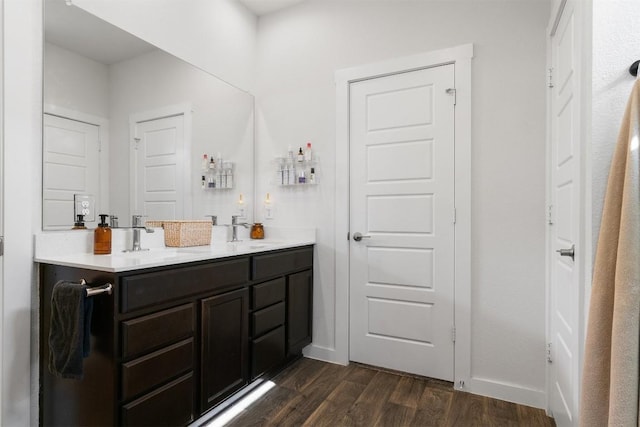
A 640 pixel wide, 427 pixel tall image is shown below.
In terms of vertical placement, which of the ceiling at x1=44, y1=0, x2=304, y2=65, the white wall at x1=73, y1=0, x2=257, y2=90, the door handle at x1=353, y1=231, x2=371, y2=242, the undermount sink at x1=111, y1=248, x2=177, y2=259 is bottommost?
the undermount sink at x1=111, y1=248, x2=177, y2=259

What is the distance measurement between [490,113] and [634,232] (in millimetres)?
1414

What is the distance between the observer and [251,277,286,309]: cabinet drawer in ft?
6.77

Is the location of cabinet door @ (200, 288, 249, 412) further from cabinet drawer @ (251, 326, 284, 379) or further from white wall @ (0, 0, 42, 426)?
white wall @ (0, 0, 42, 426)

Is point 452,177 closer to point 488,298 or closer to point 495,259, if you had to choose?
point 495,259

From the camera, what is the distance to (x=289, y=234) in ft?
9.15

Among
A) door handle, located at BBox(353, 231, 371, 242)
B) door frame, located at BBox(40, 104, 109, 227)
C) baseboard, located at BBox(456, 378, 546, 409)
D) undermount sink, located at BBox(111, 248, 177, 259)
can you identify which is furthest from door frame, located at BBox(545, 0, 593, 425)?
door frame, located at BBox(40, 104, 109, 227)

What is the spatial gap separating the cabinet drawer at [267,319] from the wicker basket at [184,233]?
0.60m

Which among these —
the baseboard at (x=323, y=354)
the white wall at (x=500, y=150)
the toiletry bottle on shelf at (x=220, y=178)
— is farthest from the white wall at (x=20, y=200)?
the white wall at (x=500, y=150)

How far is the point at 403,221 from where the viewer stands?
2.41 meters

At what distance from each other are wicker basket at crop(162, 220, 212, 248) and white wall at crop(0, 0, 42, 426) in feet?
2.07

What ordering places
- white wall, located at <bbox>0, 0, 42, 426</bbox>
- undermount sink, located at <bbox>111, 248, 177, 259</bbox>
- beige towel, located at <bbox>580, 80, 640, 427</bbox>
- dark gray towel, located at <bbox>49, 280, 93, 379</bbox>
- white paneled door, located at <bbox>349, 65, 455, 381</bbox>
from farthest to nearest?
1. white paneled door, located at <bbox>349, 65, 455, 381</bbox>
2. undermount sink, located at <bbox>111, 248, 177, 259</bbox>
3. white wall, located at <bbox>0, 0, 42, 426</bbox>
4. dark gray towel, located at <bbox>49, 280, 93, 379</bbox>
5. beige towel, located at <bbox>580, 80, 640, 427</bbox>

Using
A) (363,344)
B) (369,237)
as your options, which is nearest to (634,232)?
(369,237)

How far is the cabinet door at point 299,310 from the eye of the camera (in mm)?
2404

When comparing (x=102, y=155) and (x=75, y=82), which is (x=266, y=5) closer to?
(x=75, y=82)
